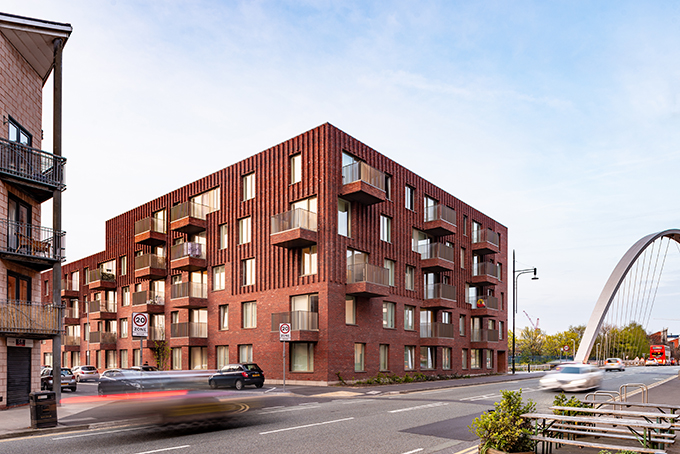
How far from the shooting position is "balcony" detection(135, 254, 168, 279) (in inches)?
1673

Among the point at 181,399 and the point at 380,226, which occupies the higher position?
the point at 380,226

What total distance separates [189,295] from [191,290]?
0.37 meters

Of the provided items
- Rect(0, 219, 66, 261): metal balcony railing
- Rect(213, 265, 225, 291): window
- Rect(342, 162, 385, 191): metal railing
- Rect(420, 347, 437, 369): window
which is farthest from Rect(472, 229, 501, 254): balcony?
Rect(0, 219, 66, 261): metal balcony railing

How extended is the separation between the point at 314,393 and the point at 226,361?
1329 centimetres

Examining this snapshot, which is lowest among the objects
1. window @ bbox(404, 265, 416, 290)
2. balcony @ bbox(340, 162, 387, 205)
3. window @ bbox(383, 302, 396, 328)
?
window @ bbox(383, 302, 396, 328)

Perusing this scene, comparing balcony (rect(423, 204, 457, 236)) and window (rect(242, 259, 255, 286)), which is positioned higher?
balcony (rect(423, 204, 457, 236))

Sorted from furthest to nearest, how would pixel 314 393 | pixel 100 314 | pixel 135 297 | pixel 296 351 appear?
pixel 100 314
pixel 135 297
pixel 296 351
pixel 314 393

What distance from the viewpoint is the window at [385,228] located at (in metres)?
36.0

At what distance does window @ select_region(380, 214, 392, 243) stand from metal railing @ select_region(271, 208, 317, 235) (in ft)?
19.3

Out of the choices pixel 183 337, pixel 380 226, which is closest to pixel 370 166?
pixel 380 226

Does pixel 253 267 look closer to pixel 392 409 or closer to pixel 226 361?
pixel 226 361

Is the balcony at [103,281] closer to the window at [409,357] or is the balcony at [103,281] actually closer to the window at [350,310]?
the window at [350,310]

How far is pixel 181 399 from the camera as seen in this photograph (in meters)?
12.6

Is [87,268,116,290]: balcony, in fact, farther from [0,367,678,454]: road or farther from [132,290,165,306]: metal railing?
[0,367,678,454]: road
